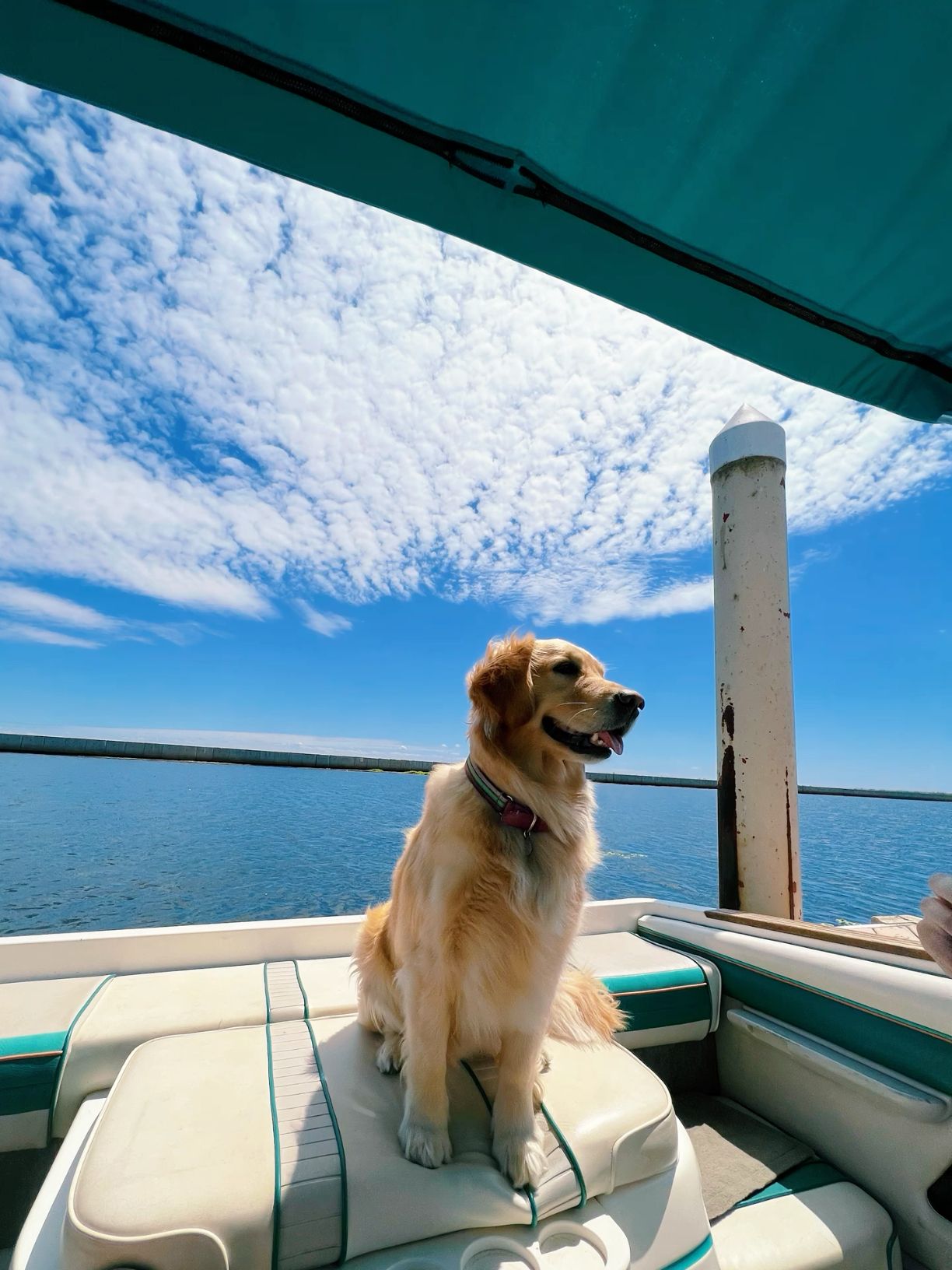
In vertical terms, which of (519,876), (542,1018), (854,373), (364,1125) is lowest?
(364,1125)

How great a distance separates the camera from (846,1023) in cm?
195

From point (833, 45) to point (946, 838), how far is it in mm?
26522

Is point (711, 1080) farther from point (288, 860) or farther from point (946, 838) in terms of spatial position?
point (946, 838)

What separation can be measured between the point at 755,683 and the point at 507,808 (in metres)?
2.13

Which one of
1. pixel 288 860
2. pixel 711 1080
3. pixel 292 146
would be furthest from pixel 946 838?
pixel 292 146

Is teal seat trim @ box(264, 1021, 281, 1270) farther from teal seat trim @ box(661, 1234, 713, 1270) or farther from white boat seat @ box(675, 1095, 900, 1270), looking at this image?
white boat seat @ box(675, 1095, 900, 1270)

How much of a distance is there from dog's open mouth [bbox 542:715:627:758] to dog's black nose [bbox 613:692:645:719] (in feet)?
0.19

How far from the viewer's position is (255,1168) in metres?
1.13

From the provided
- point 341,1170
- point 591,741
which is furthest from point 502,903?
point 341,1170

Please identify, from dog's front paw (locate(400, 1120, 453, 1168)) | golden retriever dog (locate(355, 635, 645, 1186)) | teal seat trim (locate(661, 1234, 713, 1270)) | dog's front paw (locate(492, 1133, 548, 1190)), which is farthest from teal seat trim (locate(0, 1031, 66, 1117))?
teal seat trim (locate(661, 1234, 713, 1270))

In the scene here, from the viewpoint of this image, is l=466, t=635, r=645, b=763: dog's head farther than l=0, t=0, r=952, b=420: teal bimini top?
Yes

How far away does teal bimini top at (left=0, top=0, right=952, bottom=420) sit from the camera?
0.85 meters

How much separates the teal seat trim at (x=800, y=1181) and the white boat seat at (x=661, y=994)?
476 mm

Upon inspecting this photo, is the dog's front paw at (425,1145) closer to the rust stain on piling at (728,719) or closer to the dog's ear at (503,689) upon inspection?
the dog's ear at (503,689)
